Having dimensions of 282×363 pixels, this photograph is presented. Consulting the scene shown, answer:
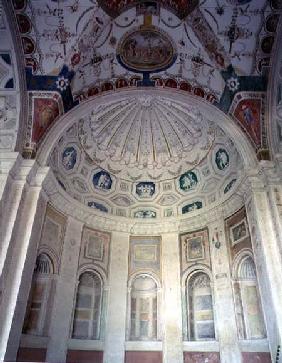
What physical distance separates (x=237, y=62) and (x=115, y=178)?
23.8ft

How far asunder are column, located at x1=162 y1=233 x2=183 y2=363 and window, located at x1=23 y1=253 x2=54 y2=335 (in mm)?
4384

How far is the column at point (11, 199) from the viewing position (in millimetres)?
8797

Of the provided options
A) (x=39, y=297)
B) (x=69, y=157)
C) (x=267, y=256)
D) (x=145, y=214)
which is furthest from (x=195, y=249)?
(x=69, y=157)

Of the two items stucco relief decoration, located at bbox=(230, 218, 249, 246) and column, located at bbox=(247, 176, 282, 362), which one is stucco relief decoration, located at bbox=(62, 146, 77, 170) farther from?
column, located at bbox=(247, 176, 282, 362)

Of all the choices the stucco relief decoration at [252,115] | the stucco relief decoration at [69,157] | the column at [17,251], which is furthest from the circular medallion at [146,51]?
the column at [17,251]

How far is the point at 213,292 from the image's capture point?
12070mm

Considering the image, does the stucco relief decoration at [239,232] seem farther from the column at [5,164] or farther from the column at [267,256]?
the column at [5,164]

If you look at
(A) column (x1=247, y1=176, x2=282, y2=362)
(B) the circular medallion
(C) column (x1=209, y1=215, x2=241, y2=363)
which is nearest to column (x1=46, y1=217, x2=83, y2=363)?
(C) column (x1=209, y1=215, x2=241, y2=363)

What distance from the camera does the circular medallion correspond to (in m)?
10.9

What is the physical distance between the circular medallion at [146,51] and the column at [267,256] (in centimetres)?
510

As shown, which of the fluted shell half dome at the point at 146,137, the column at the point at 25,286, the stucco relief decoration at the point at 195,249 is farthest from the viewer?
the fluted shell half dome at the point at 146,137

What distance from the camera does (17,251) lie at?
359 inches

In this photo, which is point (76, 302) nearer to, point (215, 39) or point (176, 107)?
point (176, 107)

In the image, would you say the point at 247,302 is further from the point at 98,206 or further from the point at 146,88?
the point at 146,88
